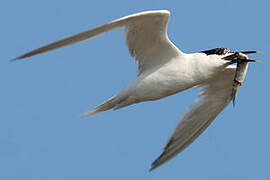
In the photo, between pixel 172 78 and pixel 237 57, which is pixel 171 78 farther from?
pixel 237 57

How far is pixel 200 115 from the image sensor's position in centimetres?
934

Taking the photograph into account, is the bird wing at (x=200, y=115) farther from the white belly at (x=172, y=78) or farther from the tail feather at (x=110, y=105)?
the tail feather at (x=110, y=105)

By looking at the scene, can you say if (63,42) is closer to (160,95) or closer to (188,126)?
(160,95)

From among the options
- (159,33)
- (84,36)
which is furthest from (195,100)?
(84,36)

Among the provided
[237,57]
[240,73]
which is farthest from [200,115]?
[237,57]

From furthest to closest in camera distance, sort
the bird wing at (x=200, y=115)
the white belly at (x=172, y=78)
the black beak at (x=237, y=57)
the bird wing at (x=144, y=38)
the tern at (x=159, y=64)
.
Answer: the bird wing at (x=200, y=115), the black beak at (x=237, y=57), the white belly at (x=172, y=78), the tern at (x=159, y=64), the bird wing at (x=144, y=38)

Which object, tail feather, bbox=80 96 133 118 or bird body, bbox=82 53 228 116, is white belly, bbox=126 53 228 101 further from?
tail feather, bbox=80 96 133 118

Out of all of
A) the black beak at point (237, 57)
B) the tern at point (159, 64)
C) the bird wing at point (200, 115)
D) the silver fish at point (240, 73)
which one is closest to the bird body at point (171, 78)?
the tern at point (159, 64)

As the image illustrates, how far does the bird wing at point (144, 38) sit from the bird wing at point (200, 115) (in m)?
1.26

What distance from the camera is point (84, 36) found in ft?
22.2

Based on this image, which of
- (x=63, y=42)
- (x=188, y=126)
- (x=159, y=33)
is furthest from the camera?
(x=188, y=126)

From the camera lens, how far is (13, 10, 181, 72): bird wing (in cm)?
676

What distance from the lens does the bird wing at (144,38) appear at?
22.2 ft

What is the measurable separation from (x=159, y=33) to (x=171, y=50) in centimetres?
39
